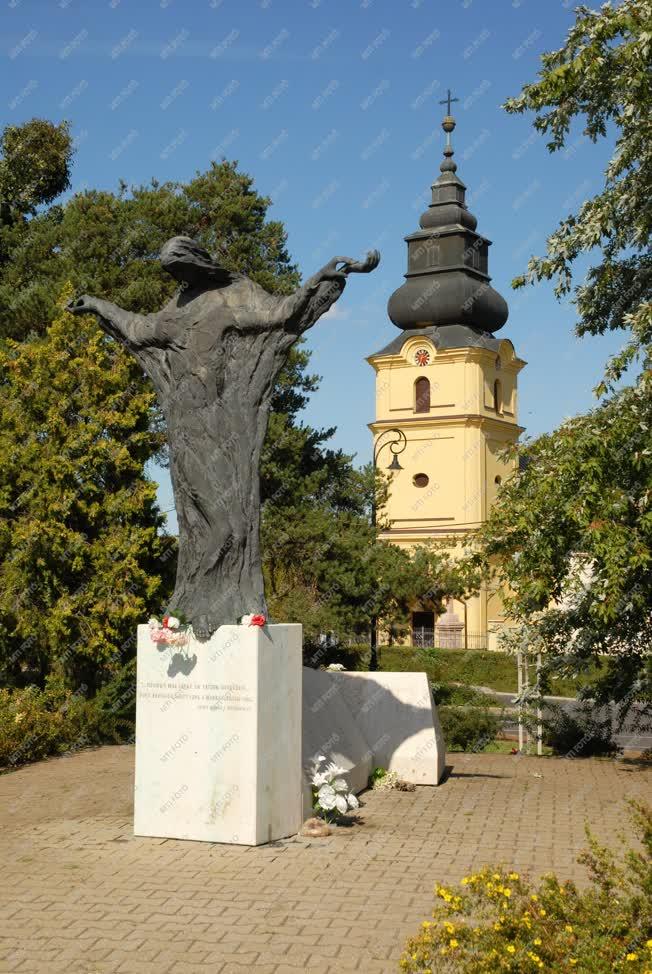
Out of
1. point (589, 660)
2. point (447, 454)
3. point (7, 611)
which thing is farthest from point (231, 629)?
point (447, 454)

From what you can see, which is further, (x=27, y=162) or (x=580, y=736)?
(x=27, y=162)

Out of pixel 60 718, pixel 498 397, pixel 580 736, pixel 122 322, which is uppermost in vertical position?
pixel 498 397

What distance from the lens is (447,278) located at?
177ft

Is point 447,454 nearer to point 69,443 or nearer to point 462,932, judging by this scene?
point 69,443

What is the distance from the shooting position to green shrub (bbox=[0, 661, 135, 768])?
1348 centimetres

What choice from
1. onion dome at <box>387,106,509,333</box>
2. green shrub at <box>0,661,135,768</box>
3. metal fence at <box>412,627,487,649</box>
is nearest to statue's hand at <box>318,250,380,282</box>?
green shrub at <box>0,661,135,768</box>

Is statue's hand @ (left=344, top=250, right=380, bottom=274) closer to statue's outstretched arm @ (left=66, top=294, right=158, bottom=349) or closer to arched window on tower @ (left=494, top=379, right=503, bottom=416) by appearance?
statue's outstretched arm @ (left=66, top=294, right=158, bottom=349)

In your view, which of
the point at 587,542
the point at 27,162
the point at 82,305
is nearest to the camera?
the point at 82,305

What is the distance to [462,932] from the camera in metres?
4.69

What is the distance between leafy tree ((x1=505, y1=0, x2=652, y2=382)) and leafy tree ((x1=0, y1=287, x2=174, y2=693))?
752 centimetres

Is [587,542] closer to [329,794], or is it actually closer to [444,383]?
[329,794]

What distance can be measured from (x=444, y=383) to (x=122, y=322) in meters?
44.8

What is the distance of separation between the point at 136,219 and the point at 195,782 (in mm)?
21271

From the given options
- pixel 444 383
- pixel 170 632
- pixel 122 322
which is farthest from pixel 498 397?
pixel 170 632
